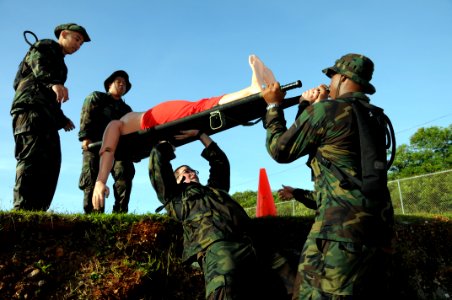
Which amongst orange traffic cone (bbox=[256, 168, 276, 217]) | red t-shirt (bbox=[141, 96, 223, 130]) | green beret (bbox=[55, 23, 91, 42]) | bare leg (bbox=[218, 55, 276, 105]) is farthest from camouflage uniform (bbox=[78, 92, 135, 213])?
orange traffic cone (bbox=[256, 168, 276, 217])

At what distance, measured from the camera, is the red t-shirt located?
4883mm

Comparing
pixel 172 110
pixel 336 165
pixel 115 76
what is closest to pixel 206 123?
pixel 172 110

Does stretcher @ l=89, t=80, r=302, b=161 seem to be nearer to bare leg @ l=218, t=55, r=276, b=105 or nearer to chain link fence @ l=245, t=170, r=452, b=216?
bare leg @ l=218, t=55, r=276, b=105

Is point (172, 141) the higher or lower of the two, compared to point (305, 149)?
higher

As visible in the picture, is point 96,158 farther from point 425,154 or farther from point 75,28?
point 425,154

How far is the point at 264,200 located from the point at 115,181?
3.42m

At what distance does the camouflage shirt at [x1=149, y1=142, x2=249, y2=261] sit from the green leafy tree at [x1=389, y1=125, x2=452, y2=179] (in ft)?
154

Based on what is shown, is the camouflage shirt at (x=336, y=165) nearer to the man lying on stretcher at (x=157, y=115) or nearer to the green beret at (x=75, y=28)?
the man lying on stretcher at (x=157, y=115)

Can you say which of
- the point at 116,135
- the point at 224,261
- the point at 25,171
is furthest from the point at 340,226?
the point at 25,171

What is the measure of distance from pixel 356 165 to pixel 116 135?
10.2 ft

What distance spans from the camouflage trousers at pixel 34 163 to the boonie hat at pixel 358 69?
3644 mm

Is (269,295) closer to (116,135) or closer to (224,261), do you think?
(224,261)

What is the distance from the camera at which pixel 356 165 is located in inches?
116

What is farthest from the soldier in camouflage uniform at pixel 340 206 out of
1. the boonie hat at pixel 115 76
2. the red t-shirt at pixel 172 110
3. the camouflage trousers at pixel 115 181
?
the boonie hat at pixel 115 76
